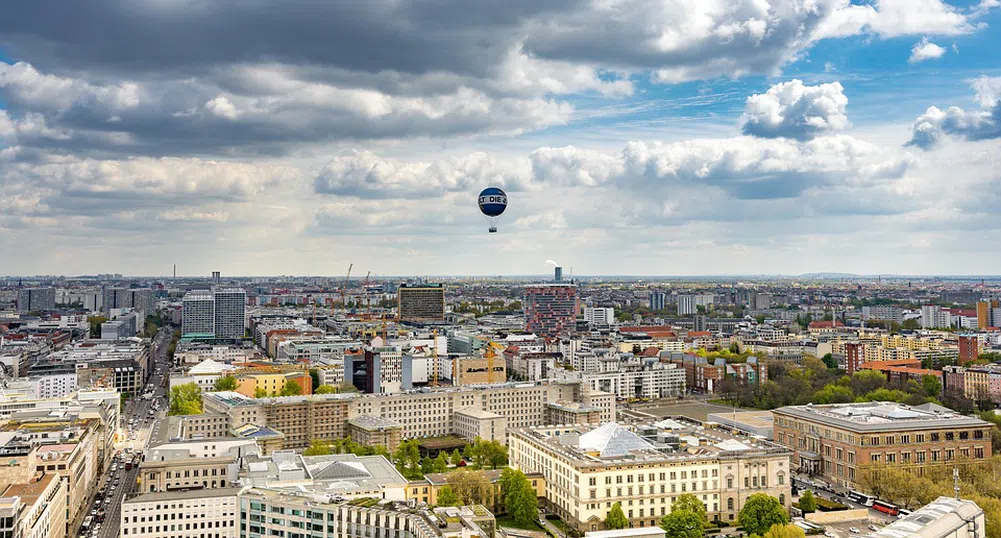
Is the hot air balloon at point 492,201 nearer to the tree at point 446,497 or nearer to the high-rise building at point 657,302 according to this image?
the tree at point 446,497

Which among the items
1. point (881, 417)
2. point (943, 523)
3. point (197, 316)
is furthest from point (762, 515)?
point (197, 316)

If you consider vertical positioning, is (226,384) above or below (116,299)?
below

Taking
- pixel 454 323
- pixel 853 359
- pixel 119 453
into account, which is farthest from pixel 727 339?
pixel 119 453

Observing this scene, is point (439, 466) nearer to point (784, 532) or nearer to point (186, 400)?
point (784, 532)

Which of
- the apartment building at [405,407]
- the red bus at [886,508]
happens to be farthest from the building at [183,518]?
the red bus at [886,508]

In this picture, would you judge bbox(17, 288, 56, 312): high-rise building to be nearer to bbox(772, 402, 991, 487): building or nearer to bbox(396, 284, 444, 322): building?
bbox(396, 284, 444, 322): building

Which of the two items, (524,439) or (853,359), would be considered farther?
(853,359)

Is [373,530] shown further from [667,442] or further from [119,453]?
[119,453]
